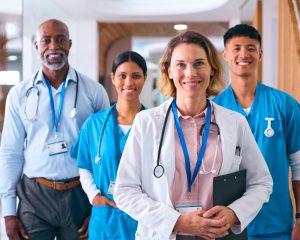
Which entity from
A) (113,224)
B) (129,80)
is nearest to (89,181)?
(113,224)

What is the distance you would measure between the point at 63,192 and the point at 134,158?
0.86 metres

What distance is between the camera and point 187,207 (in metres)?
1.38

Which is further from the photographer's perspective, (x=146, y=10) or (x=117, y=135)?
(x=146, y=10)

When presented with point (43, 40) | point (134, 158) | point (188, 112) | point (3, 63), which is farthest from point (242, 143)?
point (3, 63)

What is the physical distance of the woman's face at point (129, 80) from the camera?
2.13 m

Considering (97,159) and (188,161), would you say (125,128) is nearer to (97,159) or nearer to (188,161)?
(97,159)

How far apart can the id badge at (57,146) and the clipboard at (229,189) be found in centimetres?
101

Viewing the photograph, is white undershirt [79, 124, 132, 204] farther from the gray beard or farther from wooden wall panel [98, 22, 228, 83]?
wooden wall panel [98, 22, 228, 83]

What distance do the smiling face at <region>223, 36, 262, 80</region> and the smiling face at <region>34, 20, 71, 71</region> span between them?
0.83m

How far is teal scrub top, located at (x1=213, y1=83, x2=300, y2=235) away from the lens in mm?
1896

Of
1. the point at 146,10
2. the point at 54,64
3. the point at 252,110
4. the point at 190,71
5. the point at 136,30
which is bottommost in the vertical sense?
the point at 252,110

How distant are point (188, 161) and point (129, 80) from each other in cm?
84

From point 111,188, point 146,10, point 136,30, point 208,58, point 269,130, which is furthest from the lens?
point 136,30

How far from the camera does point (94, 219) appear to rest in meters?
2.07
